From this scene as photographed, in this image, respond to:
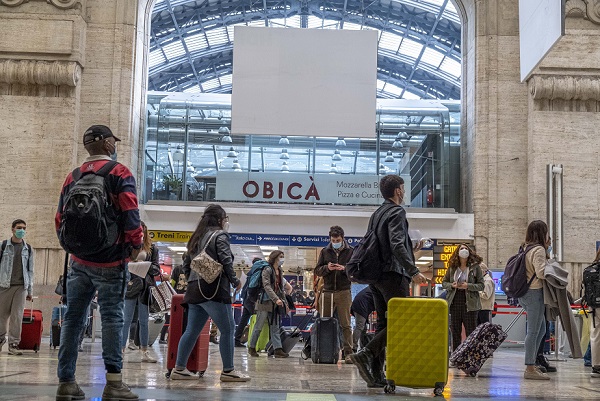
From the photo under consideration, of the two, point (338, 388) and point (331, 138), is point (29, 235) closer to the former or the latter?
point (331, 138)

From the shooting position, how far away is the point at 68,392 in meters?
5.55

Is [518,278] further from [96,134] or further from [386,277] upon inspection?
[96,134]

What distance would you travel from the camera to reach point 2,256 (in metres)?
11.2

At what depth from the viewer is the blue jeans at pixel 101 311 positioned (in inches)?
222

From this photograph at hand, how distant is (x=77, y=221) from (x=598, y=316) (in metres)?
6.84

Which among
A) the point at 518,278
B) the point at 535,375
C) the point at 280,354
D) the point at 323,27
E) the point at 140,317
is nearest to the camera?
the point at 535,375

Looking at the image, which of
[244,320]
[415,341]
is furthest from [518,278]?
[244,320]

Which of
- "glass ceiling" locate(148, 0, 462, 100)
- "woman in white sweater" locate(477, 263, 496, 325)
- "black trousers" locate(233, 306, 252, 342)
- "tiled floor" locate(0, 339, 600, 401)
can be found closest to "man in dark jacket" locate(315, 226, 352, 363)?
"tiled floor" locate(0, 339, 600, 401)

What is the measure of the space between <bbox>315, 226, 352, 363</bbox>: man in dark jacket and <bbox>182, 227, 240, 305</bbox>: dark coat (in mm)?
3915

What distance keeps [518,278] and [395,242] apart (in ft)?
8.01

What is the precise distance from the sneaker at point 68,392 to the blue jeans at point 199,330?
1.84m

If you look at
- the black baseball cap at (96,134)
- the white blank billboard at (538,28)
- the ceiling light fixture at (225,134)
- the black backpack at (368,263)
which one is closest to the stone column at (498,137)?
the white blank billboard at (538,28)

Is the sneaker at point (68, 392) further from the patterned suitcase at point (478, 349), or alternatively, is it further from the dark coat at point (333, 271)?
the dark coat at point (333, 271)

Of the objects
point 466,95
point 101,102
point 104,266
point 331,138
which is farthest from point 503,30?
point 104,266
